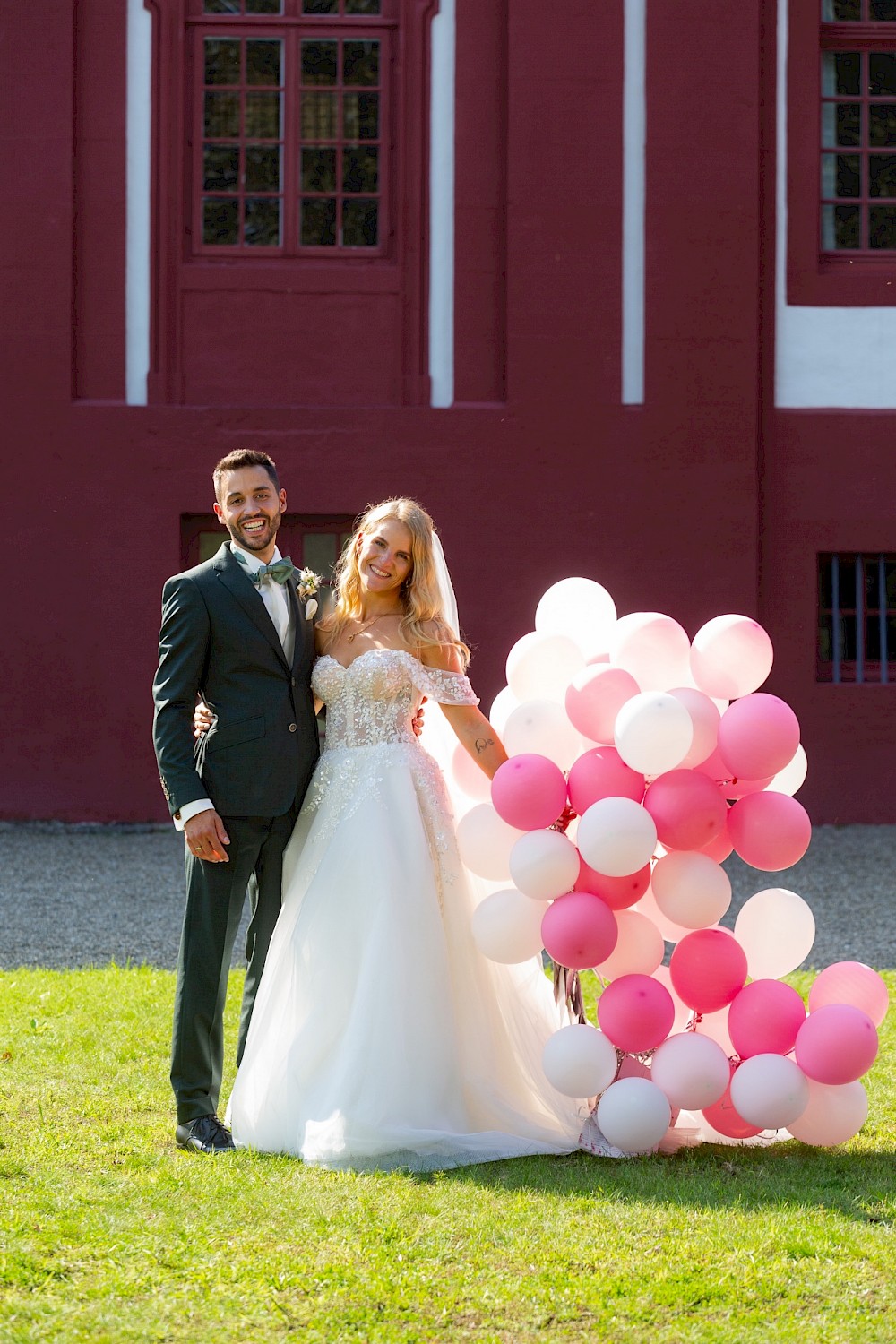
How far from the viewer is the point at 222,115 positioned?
37.4 feet

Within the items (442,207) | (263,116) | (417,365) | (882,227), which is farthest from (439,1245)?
(882,227)

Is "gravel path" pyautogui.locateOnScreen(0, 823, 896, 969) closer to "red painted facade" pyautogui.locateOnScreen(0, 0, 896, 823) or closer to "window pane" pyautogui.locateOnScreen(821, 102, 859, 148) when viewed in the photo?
"red painted facade" pyautogui.locateOnScreen(0, 0, 896, 823)

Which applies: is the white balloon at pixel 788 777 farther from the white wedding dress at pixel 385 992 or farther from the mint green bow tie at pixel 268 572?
the mint green bow tie at pixel 268 572

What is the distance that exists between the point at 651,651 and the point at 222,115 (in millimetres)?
8466

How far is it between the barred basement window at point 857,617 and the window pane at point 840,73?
142 inches

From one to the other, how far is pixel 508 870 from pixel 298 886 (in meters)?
0.63

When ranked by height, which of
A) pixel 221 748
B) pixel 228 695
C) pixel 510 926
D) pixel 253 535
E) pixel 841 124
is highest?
pixel 841 124

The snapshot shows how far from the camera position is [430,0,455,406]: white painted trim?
1122 centimetres

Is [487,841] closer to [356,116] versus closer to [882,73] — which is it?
[356,116]

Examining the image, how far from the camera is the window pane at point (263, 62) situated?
1143cm

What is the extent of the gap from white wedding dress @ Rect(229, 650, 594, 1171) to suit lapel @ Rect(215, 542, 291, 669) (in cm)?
19

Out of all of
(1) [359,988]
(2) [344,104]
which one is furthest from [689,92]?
(1) [359,988]

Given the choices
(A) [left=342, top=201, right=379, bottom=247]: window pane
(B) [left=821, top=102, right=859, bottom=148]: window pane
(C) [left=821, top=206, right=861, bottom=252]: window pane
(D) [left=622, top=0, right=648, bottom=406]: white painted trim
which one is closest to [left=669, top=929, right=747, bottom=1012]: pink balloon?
(D) [left=622, top=0, right=648, bottom=406]: white painted trim

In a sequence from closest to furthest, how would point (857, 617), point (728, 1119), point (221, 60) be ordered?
point (728, 1119) → point (221, 60) → point (857, 617)
